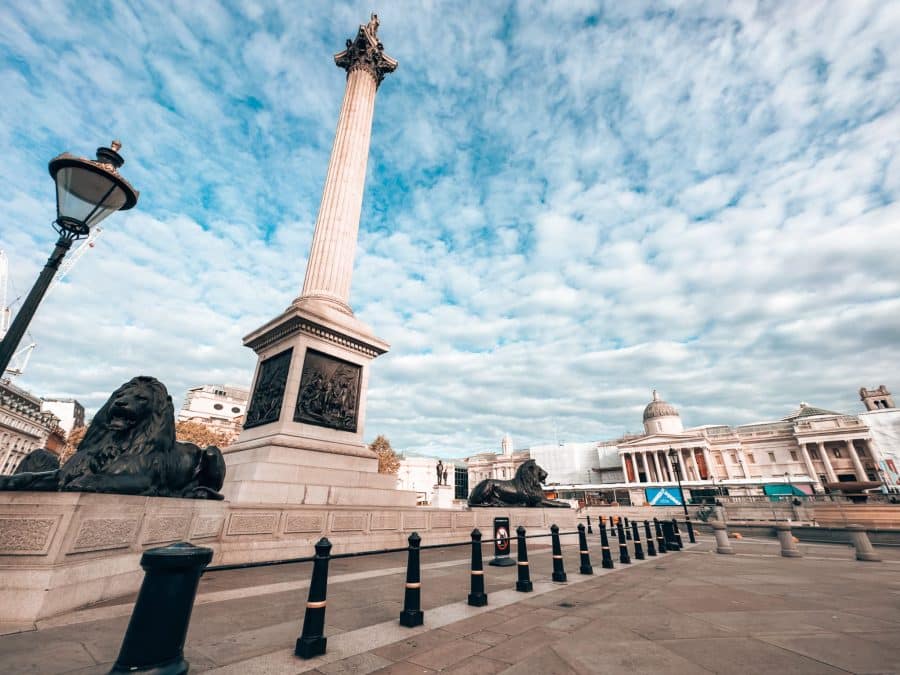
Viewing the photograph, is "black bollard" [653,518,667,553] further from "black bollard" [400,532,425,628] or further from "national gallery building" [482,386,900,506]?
"national gallery building" [482,386,900,506]

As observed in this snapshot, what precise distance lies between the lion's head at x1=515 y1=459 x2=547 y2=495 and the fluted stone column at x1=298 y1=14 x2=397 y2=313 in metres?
11.1

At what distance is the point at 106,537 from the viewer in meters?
5.15

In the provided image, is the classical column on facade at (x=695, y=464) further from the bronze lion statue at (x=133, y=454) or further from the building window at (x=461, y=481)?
the bronze lion statue at (x=133, y=454)

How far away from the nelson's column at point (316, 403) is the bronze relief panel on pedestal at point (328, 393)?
3 centimetres

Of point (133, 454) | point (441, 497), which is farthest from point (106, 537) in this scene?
point (441, 497)

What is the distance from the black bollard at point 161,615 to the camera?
2373 mm

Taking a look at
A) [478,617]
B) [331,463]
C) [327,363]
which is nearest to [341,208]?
[327,363]

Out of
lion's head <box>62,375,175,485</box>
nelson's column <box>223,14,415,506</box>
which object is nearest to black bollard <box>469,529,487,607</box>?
lion's head <box>62,375,175,485</box>

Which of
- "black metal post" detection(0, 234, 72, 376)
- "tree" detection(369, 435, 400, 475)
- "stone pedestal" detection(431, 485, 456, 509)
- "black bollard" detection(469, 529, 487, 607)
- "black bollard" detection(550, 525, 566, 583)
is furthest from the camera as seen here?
"tree" detection(369, 435, 400, 475)

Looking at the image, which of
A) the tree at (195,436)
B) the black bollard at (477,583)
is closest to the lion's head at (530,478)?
the black bollard at (477,583)

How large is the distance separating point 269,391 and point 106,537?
7.58m

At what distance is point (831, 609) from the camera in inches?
214

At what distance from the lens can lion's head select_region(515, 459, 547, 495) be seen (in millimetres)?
17844

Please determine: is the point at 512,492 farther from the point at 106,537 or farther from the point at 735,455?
the point at 735,455
